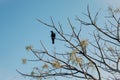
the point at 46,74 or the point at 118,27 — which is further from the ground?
the point at 118,27

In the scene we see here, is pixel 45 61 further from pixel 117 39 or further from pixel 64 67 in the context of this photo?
pixel 117 39

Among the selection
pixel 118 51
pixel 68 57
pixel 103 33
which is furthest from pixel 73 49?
pixel 118 51

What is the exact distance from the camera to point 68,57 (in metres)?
7.14

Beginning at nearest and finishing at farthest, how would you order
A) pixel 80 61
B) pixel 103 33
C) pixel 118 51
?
pixel 80 61 < pixel 103 33 < pixel 118 51

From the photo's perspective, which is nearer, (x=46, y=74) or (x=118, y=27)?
(x=46, y=74)

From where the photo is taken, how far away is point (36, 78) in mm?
7238

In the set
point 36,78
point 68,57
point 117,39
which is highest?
point 117,39

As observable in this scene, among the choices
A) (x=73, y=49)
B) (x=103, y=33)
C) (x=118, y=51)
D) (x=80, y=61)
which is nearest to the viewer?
(x=80, y=61)

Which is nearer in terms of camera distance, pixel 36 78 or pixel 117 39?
pixel 36 78

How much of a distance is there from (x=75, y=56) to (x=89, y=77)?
2.31 ft

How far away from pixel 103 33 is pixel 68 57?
4.68 ft

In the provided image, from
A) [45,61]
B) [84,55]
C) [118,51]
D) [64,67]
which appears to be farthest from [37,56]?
[118,51]

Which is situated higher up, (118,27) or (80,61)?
(118,27)

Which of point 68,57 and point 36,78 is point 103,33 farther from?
point 36,78
